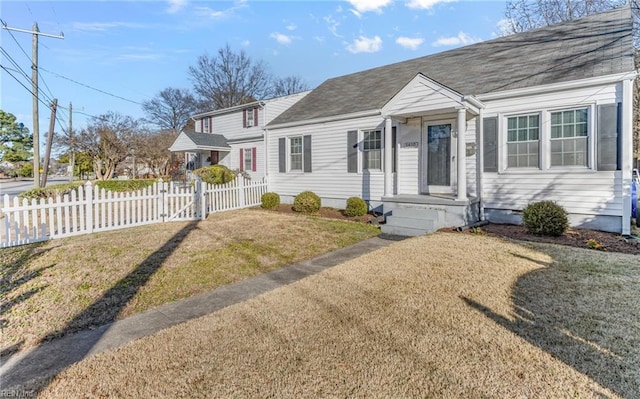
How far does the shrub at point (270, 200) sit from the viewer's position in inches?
488

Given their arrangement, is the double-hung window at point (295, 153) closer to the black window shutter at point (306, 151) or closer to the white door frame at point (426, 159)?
the black window shutter at point (306, 151)

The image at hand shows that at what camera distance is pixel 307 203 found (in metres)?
11.2

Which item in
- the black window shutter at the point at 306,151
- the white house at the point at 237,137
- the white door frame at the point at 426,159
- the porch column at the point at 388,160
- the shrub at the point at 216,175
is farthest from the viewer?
the white house at the point at 237,137

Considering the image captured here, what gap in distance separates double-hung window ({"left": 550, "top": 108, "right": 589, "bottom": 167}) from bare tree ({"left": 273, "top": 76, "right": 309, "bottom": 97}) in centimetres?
3830

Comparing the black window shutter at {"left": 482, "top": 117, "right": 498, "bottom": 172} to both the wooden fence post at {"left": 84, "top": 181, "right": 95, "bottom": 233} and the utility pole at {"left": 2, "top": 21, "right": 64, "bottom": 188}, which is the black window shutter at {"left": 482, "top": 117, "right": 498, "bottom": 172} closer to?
the wooden fence post at {"left": 84, "top": 181, "right": 95, "bottom": 233}

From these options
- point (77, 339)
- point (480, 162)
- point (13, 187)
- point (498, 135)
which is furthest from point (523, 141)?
point (13, 187)

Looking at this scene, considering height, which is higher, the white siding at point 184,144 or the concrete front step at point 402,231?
the white siding at point 184,144

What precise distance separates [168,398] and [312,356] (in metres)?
1.07

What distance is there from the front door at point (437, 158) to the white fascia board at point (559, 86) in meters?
1.32

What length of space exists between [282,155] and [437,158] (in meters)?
6.22

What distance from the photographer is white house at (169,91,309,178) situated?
1795cm

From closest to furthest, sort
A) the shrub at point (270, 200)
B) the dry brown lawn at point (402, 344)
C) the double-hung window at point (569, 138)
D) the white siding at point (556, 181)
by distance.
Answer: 1. the dry brown lawn at point (402, 344)
2. the white siding at point (556, 181)
3. the double-hung window at point (569, 138)
4. the shrub at point (270, 200)

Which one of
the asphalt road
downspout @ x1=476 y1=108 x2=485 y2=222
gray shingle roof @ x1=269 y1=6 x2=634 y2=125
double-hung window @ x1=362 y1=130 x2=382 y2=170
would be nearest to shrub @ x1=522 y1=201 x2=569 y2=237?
downspout @ x1=476 y1=108 x2=485 y2=222

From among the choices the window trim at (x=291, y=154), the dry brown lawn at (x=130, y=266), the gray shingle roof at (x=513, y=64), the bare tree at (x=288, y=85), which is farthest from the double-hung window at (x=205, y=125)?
the bare tree at (x=288, y=85)
